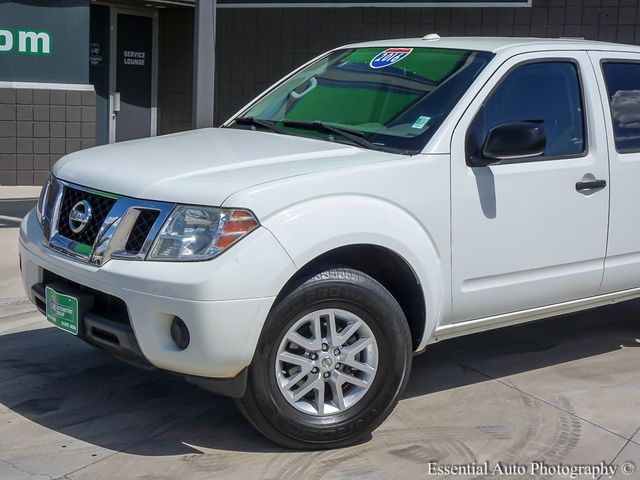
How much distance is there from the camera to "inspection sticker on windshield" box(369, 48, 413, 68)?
549 centimetres

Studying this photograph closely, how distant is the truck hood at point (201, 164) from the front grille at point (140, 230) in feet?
0.24

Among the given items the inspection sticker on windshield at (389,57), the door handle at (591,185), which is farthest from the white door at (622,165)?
the inspection sticker on windshield at (389,57)

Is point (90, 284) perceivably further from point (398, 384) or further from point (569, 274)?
point (569, 274)

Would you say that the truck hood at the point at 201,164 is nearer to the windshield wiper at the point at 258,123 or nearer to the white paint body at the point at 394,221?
the white paint body at the point at 394,221

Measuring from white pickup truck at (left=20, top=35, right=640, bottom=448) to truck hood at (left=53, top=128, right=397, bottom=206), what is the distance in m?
0.01

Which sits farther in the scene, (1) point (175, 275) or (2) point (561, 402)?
(2) point (561, 402)

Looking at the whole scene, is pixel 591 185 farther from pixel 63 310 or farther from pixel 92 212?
pixel 63 310

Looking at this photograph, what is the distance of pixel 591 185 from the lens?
5270 mm

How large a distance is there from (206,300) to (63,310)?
0.91 metres

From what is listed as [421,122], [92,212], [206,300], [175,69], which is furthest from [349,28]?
[206,300]

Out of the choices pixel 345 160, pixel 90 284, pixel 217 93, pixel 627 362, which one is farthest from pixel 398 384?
pixel 217 93

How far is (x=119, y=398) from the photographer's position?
516 cm

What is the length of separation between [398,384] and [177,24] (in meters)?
11.6

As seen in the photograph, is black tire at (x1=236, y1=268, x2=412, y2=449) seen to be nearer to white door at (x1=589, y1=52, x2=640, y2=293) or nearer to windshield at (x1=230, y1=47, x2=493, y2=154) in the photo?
windshield at (x1=230, y1=47, x2=493, y2=154)
